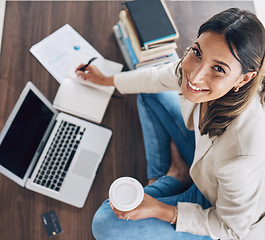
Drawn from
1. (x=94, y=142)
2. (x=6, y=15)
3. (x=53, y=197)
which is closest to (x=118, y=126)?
(x=94, y=142)

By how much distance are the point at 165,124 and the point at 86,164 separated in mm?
390

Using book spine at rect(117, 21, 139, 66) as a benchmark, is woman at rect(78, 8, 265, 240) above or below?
below

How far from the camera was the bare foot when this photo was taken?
1.25 metres

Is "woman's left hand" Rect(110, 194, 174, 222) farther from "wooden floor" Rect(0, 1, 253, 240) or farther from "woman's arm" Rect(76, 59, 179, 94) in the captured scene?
"woman's arm" Rect(76, 59, 179, 94)

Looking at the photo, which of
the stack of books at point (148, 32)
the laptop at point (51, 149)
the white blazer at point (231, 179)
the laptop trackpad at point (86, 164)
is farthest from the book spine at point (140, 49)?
the laptop trackpad at point (86, 164)

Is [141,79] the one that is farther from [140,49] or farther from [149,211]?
[149,211]

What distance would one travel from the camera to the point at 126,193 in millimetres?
874

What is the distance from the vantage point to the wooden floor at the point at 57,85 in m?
1.10

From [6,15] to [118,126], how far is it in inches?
28.9

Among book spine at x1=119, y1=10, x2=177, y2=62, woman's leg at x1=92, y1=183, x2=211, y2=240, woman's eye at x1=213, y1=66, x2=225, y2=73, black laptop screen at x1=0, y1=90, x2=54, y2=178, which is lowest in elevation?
woman's leg at x1=92, y1=183, x2=211, y2=240

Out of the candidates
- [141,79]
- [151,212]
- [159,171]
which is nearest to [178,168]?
[159,171]

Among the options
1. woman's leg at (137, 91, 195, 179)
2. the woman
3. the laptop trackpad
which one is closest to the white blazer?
the woman

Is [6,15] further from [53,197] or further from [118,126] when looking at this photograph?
[53,197]

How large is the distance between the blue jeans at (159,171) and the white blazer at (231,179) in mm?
71
